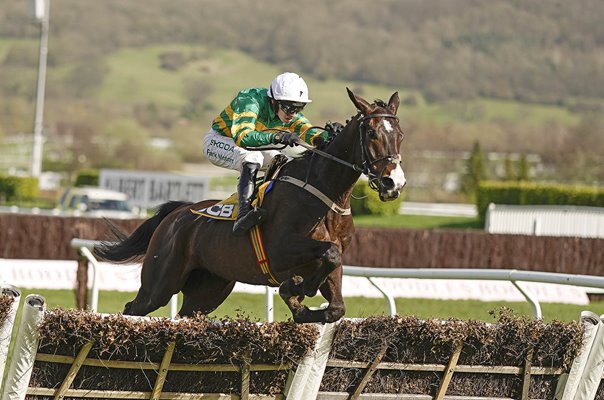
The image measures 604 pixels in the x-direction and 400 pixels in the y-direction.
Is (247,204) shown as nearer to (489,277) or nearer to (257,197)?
(257,197)

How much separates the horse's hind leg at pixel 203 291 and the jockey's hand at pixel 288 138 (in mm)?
1187

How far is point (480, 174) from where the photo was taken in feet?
167

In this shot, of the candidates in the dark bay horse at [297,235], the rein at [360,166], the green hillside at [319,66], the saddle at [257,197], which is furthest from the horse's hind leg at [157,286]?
the green hillside at [319,66]

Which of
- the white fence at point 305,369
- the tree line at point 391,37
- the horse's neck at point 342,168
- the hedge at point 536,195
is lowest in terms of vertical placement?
the tree line at point 391,37

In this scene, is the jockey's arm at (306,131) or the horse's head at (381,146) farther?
the jockey's arm at (306,131)

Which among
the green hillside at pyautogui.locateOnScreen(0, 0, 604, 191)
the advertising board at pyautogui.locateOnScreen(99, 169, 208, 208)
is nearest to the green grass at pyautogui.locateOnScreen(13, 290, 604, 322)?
the advertising board at pyautogui.locateOnScreen(99, 169, 208, 208)

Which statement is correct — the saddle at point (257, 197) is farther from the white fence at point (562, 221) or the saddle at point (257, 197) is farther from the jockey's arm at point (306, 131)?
the white fence at point (562, 221)

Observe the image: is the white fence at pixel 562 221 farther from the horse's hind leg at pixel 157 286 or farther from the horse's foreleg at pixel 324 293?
the horse's foreleg at pixel 324 293

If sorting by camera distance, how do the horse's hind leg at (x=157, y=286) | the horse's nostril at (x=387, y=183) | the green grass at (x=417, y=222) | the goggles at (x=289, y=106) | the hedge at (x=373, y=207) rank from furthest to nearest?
the hedge at (x=373, y=207) → the green grass at (x=417, y=222) → the horse's hind leg at (x=157, y=286) → the goggles at (x=289, y=106) → the horse's nostril at (x=387, y=183)

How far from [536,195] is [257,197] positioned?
2841cm

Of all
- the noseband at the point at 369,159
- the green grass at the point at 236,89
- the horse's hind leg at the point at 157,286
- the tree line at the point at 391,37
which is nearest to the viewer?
the noseband at the point at 369,159

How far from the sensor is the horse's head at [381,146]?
597 centimetres

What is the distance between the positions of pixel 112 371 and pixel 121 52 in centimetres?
11616

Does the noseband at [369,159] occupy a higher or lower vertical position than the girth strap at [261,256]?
higher
